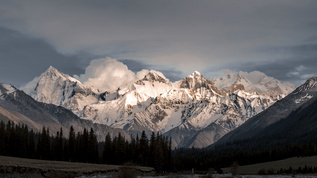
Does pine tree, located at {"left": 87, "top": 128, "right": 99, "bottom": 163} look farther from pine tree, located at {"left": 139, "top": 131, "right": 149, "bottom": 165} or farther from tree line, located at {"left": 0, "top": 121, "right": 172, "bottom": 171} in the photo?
pine tree, located at {"left": 139, "top": 131, "right": 149, "bottom": 165}

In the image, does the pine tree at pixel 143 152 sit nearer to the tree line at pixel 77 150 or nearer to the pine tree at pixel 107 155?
the tree line at pixel 77 150

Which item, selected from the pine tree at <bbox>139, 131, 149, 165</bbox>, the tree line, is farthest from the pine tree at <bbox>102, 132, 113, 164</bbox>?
the pine tree at <bbox>139, 131, 149, 165</bbox>

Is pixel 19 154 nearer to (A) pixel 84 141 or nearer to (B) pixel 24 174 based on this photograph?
(A) pixel 84 141

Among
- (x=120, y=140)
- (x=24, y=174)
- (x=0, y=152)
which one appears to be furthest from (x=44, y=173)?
(x=120, y=140)

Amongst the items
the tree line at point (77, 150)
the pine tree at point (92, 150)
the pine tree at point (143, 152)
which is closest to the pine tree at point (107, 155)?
the tree line at point (77, 150)

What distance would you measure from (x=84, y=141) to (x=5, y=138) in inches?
1297

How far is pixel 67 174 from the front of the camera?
8219cm

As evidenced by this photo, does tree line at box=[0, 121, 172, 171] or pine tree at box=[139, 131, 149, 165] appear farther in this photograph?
pine tree at box=[139, 131, 149, 165]

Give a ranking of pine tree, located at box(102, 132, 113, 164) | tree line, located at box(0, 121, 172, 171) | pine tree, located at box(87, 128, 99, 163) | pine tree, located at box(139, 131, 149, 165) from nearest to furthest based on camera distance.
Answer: tree line, located at box(0, 121, 172, 171) < pine tree, located at box(87, 128, 99, 163) < pine tree, located at box(139, 131, 149, 165) < pine tree, located at box(102, 132, 113, 164)

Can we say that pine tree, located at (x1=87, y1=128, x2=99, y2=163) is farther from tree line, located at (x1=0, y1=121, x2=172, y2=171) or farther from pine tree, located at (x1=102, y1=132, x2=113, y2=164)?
pine tree, located at (x1=102, y1=132, x2=113, y2=164)

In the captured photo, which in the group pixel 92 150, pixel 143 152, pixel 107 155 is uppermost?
pixel 92 150

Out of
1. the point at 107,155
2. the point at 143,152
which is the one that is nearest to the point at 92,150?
the point at 107,155

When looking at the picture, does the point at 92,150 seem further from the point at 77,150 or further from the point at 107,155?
the point at 107,155

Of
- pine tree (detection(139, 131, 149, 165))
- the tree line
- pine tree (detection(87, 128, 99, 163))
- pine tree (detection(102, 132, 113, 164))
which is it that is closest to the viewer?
the tree line
